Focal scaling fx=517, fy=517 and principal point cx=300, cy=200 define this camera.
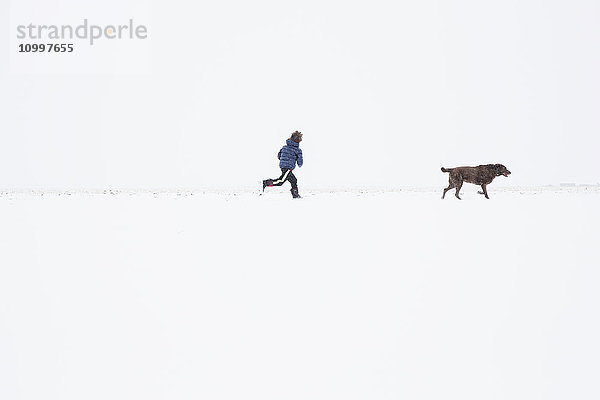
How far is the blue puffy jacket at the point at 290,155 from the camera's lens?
548 inches

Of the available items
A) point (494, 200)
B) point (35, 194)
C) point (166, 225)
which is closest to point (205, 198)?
point (166, 225)

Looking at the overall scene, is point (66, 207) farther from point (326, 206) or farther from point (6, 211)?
point (326, 206)

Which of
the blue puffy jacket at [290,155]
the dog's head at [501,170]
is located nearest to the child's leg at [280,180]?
the blue puffy jacket at [290,155]

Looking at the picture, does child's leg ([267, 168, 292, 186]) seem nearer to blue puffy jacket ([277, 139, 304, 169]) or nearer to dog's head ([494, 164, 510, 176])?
blue puffy jacket ([277, 139, 304, 169])

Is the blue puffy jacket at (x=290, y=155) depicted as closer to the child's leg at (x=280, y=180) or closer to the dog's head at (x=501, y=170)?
the child's leg at (x=280, y=180)

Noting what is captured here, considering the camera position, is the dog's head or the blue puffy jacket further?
the blue puffy jacket

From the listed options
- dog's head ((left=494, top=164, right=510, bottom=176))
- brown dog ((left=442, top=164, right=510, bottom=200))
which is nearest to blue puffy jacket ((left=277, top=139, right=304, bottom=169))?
brown dog ((left=442, top=164, right=510, bottom=200))

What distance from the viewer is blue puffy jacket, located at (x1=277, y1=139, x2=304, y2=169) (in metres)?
13.9

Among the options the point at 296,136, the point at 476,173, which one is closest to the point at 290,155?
the point at 296,136

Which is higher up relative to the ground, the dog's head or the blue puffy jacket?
the blue puffy jacket

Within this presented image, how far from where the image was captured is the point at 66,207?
1157cm

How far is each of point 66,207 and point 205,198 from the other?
11.3 feet

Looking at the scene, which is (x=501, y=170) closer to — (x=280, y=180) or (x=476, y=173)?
(x=476, y=173)

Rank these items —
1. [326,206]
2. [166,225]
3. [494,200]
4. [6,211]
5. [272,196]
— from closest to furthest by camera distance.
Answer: [166,225]
[6,211]
[326,206]
[494,200]
[272,196]
